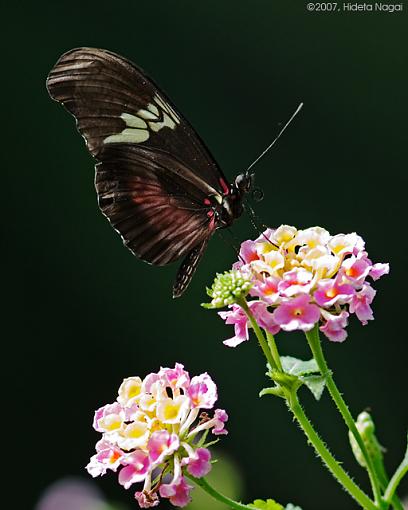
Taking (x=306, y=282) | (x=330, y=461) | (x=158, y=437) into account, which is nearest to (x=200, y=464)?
(x=158, y=437)

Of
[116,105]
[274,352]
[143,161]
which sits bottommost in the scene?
[274,352]

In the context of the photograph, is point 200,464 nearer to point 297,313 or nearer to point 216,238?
point 297,313

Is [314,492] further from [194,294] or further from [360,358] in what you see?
[194,294]

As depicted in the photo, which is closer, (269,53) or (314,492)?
(314,492)

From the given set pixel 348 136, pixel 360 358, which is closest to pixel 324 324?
pixel 360 358

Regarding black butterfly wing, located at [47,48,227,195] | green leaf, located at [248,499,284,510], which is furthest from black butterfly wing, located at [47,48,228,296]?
green leaf, located at [248,499,284,510]

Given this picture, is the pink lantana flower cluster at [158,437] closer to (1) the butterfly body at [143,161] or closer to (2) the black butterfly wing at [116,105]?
(1) the butterfly body at [143,161]

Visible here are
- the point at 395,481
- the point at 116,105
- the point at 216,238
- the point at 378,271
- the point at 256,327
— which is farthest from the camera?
the point at 216,238

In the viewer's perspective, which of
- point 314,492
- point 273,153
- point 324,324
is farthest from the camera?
point 273,153
